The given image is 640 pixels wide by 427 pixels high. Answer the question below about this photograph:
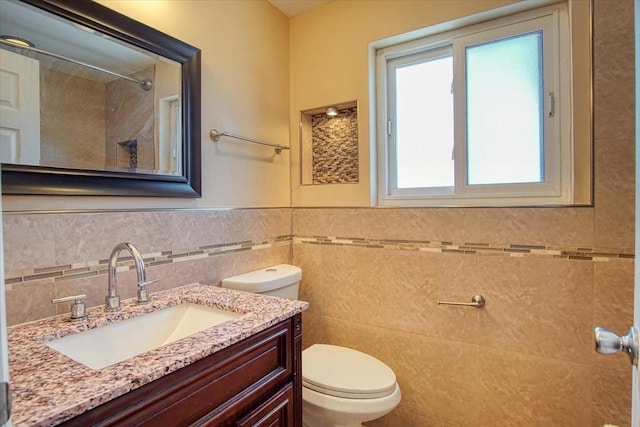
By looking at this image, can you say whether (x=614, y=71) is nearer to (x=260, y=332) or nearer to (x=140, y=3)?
(x=260, y=332)

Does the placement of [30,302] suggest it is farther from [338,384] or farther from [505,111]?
[505,111]

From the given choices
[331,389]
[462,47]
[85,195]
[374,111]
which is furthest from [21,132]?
[462,47]

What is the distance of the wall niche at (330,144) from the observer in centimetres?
196

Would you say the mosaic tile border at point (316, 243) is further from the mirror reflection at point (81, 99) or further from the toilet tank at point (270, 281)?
the mirror reflection at point (81, 99)

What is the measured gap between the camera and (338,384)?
1.36 metres

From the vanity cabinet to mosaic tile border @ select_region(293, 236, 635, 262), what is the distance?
75 cm

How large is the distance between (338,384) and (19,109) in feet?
4.76

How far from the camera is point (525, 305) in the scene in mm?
1432

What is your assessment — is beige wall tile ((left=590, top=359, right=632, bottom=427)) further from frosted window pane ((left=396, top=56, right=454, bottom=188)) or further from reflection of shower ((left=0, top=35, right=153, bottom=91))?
reflection of shower ((left=0, top=35, right=153, bottom=91))

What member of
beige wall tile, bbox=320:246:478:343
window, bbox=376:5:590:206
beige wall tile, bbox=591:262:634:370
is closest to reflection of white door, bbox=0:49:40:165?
beige wall tile, bbox=320:246:478:343

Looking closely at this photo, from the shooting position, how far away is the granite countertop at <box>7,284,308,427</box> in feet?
1.98

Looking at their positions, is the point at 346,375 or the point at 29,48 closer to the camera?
the point at 29,48

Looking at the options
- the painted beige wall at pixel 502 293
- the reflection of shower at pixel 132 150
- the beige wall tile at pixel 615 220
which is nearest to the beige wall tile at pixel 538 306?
the painted beige wall at pixel 502 293

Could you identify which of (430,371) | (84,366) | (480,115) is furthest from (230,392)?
(480,115)
